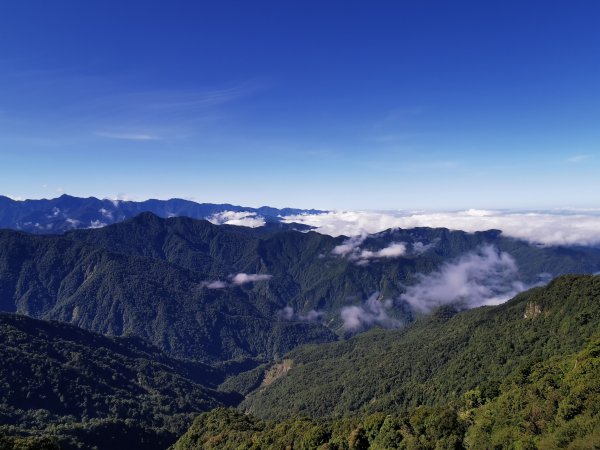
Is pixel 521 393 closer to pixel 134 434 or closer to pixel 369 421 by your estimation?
pixel 369 421

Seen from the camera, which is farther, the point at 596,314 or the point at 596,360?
the point at 596,314

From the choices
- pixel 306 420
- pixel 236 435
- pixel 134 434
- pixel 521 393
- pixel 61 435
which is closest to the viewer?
pixel 521 393

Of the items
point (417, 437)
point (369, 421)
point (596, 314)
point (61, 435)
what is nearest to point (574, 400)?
point (417, 437)

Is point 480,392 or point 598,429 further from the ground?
point 598,429

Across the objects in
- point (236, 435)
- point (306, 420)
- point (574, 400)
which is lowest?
point (236, 435)

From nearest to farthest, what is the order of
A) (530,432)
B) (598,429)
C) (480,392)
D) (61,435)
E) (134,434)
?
(598,429) → (530,432) → (480,392) → (61,435) → (134,434)

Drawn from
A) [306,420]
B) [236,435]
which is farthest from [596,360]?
[236,435]

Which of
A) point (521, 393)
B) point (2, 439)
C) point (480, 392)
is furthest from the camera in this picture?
point (480, 392)

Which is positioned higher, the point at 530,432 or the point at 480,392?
the point at 530,432

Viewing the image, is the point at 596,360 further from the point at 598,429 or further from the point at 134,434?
the point at 134,434
